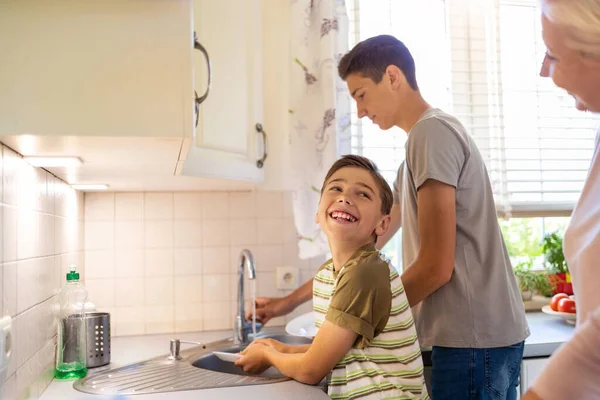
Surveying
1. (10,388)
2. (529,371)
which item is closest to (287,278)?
(529,371)

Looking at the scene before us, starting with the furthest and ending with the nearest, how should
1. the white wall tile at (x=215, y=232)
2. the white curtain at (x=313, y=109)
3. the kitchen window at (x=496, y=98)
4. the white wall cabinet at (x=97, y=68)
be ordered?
the kitchen window at (x=496, y=98)
the white wall tile at (x=215, y=232)
the white curtain at (x=313, y=109)
the white wall cabinet at (x=97, y=68)

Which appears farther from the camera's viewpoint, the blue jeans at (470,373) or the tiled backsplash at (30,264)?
the blue jeans at (470,373)

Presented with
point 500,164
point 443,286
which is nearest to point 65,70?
point 443,286

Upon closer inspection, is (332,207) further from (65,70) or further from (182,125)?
(65,70)

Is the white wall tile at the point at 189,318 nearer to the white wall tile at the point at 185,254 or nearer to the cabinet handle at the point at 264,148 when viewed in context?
the white wall tile at the point at 185,254

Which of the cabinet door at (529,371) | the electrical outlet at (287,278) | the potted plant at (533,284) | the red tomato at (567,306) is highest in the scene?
the electrical outlet at (287,278)

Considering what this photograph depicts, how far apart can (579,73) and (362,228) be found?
21.8 inches

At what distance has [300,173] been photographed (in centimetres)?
210

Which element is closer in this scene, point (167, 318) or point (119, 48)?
point (119, 48)

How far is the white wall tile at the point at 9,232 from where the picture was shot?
104 centimetres

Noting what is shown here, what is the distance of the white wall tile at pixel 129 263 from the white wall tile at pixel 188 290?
14cm

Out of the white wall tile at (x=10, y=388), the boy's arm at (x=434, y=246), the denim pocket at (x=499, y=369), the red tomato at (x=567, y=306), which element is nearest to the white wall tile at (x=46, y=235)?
the white wall tile at (x=10, y=388)

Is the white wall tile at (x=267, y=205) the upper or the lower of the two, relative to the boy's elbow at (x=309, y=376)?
upper

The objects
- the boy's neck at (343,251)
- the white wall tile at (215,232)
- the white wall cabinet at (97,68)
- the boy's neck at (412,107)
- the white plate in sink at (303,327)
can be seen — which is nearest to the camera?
the white wall cabinet at (97,68)
